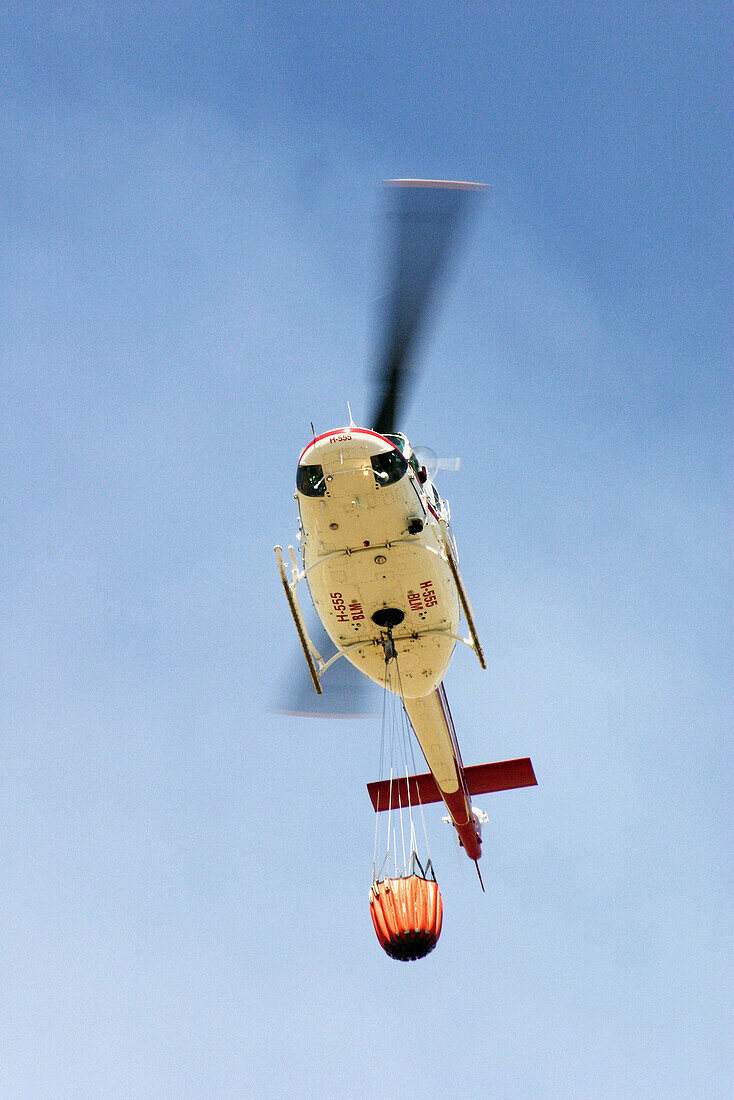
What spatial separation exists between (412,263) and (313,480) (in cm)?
373

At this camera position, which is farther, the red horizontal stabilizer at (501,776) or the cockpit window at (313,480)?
the red horizontal stabilizer at (501,776)

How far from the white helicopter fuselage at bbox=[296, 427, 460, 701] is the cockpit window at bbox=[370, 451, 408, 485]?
0.02 meters

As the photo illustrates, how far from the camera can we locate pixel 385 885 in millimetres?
13719

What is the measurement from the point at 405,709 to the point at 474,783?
354 cm

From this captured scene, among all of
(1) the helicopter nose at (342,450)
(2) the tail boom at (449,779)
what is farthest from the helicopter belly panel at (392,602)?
(2) the tail boom at (449,779)

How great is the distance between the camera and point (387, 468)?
15.2 m

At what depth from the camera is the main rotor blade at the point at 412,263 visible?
14.5 meters

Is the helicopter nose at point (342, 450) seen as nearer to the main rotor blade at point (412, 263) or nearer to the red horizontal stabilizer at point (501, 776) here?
the main rotor blade at point (412, 263)

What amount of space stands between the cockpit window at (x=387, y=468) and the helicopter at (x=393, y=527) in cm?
2

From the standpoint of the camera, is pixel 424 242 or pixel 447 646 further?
pixel 447 646

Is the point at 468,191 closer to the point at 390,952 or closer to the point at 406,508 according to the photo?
the point at 406,508

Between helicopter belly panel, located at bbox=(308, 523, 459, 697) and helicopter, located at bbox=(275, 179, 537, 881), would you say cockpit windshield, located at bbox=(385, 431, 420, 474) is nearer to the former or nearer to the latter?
helicopter, located at bbox=(275, 179, 537, 881)

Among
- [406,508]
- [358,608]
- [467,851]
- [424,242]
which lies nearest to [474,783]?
[467,851]

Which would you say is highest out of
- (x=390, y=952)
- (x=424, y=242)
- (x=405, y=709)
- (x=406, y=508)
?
(x=424, y=242)
